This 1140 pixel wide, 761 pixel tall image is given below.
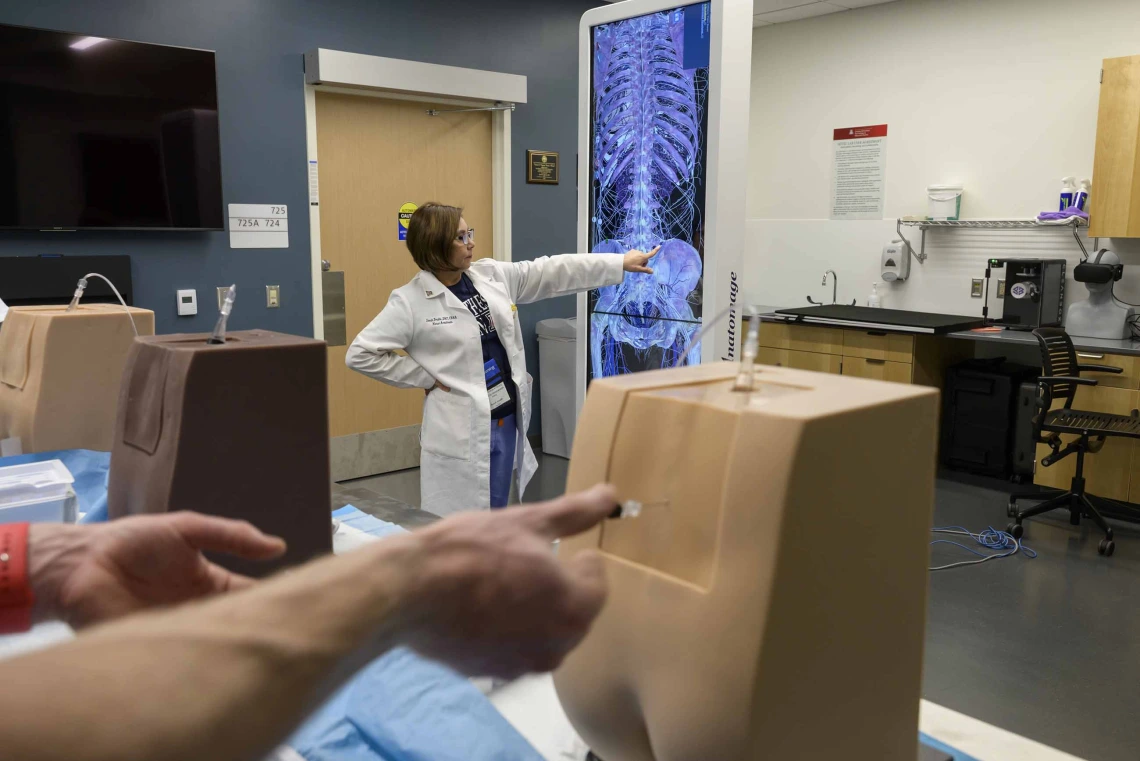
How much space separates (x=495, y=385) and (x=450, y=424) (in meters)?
0.19

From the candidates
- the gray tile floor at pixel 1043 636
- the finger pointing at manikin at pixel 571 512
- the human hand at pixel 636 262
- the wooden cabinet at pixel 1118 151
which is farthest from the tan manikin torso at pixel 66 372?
the wooden cabinet at pixel 1118 151

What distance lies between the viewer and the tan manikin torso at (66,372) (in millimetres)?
2090

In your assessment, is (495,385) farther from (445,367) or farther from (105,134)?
(105,134)

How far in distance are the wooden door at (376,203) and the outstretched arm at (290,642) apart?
390 cm

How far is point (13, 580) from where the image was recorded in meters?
0.92

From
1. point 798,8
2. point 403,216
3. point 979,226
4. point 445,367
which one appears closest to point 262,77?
point 403,216

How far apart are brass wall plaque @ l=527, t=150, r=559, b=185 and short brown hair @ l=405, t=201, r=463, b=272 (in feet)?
7.85

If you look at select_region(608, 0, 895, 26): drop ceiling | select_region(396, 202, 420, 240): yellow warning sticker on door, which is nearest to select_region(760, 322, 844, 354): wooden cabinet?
select_region(608, 0, 895, 26): drop ceiling

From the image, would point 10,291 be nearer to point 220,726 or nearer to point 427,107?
point 427,107

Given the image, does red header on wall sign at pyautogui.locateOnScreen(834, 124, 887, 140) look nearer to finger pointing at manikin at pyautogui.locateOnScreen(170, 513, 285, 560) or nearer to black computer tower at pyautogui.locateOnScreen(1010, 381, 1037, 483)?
black computer tower at pyautogui.locateOnScreen(1010, 381, 1037, 483)

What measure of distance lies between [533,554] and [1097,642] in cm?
291

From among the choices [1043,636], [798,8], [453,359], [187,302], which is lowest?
[1043,636]

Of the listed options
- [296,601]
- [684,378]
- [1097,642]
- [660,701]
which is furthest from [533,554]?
[1097,642]

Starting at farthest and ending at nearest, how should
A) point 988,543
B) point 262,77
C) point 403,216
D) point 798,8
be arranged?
point 798,8
point 403,216
point 262,77
point 988,543
